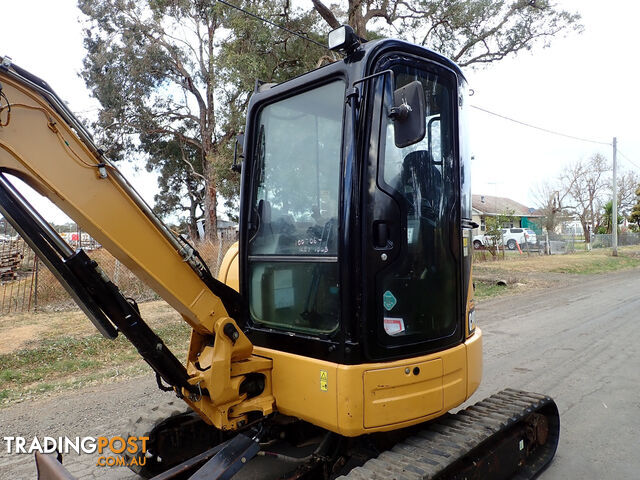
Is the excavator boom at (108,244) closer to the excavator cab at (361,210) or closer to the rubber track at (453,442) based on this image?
the excavator cab at (361,210)

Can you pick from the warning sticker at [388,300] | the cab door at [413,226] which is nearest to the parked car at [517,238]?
the cab door at [413,226]

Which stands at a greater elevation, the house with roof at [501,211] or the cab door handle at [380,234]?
the house with roof at [501,211]

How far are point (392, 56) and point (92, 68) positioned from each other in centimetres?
2367

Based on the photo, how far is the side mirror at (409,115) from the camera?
2285 mm

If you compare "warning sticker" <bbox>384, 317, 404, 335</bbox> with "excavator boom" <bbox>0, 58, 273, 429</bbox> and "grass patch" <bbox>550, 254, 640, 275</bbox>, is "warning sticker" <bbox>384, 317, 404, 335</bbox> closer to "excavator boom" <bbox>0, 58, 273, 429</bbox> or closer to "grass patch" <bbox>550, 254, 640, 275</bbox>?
"excavator boom" <bbox>0, 58, 273, 429</bbox>

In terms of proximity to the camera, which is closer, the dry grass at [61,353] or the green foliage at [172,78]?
the dry grass at [61,353]

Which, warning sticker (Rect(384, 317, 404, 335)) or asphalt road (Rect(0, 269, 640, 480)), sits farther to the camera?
asphalt road (Rect(0, 269, 640, 480))

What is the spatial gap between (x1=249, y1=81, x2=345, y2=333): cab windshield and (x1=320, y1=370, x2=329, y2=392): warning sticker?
23cm

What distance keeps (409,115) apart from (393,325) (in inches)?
43.5

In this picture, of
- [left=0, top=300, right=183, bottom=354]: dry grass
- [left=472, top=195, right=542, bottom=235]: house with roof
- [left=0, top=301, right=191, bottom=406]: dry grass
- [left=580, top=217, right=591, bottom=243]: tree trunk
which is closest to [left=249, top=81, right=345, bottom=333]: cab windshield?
[left=0, top=301, right=191, bottom=406]: dry grass

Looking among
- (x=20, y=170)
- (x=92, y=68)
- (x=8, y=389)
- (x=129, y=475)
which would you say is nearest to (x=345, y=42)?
(x=20, y=170)

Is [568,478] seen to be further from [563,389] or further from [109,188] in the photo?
[109,188]

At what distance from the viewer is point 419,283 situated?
2.65m

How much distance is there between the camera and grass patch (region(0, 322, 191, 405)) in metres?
5.40
